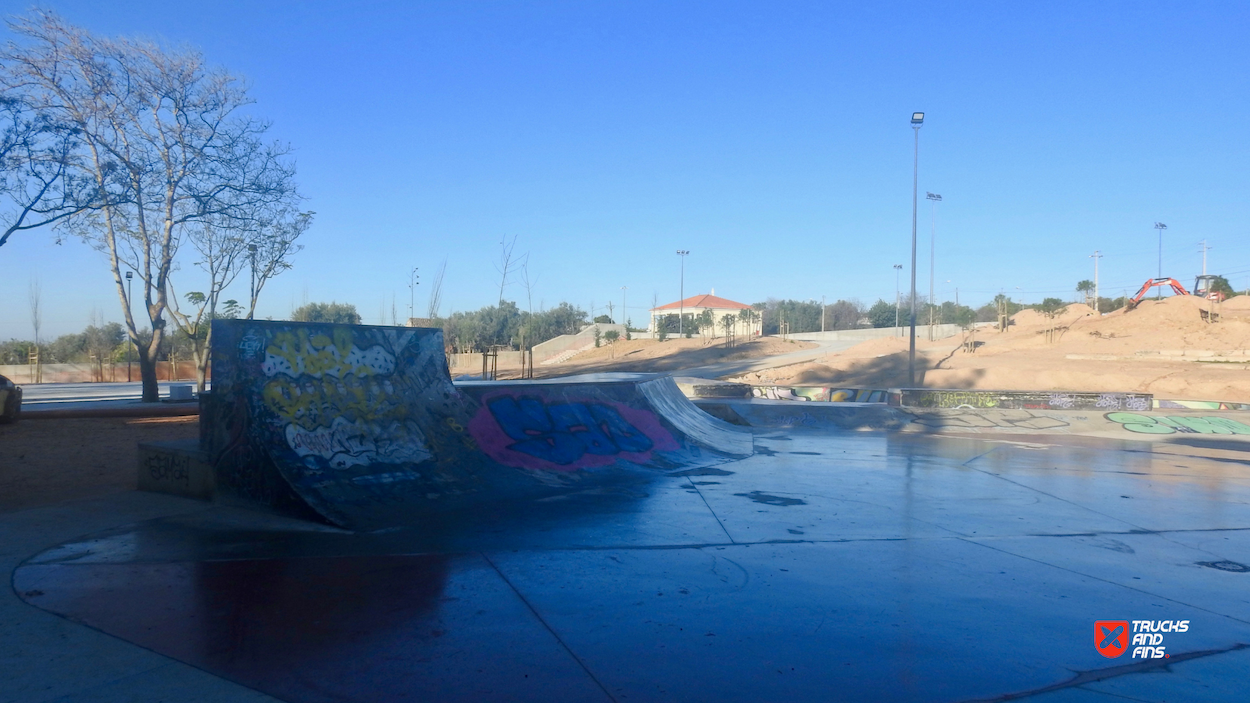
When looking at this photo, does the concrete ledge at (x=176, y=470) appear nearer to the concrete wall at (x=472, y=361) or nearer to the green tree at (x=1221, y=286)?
the concrete wall at (x=472, y=361)

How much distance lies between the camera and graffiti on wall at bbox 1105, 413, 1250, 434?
1934 cm

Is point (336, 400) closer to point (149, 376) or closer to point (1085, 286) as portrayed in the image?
point (149, 376)

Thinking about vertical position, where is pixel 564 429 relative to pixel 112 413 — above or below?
above

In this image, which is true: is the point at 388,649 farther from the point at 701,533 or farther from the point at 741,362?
the point at 741,362

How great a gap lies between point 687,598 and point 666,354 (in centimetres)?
4910

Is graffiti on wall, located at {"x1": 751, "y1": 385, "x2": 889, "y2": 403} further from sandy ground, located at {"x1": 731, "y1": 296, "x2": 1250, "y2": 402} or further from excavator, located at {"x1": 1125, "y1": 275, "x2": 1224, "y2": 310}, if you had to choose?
excavator, located at {"x1": 1125, "y1": 275, "x2": 1224, "y2": 310}

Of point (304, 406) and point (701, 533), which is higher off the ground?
point (304, 406)

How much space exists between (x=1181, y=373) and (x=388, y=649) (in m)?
35.8

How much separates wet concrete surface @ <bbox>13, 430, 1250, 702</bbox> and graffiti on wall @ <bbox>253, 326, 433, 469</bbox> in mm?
1009

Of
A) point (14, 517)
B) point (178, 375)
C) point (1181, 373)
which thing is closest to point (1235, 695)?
point (14, 517)

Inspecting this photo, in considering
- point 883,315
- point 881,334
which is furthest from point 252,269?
point 883,315

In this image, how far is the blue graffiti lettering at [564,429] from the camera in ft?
35.8

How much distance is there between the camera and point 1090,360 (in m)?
37.5

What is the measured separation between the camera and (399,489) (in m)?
8.45
